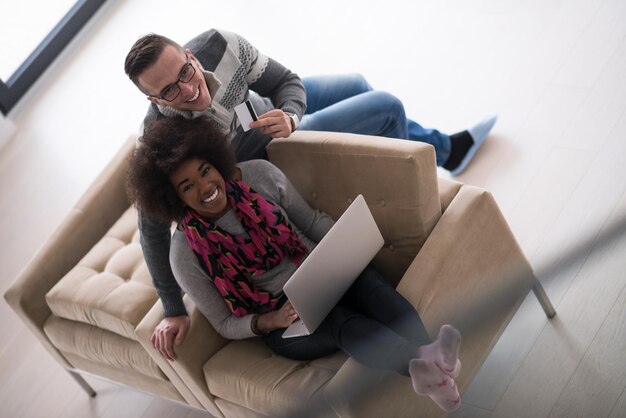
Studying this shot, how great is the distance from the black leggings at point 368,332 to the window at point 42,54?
3384 millimetres

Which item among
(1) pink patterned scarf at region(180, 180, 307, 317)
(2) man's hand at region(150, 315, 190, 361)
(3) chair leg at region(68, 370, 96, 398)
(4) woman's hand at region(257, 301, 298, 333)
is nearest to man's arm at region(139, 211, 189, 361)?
(2) man's hand at region(150, 315, 190, 361)

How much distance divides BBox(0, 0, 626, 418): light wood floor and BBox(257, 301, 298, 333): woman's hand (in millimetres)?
560

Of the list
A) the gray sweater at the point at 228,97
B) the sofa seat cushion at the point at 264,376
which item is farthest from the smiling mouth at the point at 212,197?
the sofa seat cushion at the point at 264,376

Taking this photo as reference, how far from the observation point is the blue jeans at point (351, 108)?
2438 mm

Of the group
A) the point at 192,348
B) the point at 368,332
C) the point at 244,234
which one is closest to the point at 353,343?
the point at 368,332

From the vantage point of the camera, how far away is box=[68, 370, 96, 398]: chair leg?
286cm

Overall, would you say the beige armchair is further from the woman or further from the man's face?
the man's face

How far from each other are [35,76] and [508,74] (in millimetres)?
3079

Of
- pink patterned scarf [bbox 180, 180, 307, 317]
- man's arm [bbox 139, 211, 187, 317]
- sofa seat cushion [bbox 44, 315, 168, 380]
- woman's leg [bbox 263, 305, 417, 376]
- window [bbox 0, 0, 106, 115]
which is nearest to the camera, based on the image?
woman's leg [bbox 263, 305, 417, 376]

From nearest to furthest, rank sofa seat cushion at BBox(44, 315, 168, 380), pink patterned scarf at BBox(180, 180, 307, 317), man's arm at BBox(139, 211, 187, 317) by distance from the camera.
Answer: pink patterned scarf at BBox(180, 180, 307, 317) → man's arm at BBox(139, 211, 187, 317) → sofa seat cushion at BBox(44, 315, 168, 380)

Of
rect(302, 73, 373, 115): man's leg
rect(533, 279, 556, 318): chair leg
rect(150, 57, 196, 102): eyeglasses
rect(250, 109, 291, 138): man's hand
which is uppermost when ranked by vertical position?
rect(150, 57, 196, 102): eyeglasses

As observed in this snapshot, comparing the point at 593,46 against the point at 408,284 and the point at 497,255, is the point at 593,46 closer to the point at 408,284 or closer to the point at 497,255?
the point at 497,255

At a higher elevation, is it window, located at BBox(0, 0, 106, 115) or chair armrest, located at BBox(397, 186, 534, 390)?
window, located at BBox(0, 0, 106, 115)

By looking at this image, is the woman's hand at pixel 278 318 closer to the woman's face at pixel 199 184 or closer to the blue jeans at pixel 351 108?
the woman's face at pixel 199 184
